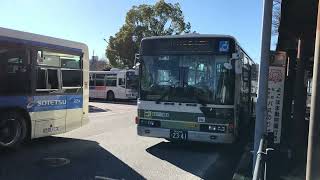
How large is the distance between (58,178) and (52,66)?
4.36m

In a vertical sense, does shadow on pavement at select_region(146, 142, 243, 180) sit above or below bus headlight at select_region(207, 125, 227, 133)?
below

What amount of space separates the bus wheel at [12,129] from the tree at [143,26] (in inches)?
1624

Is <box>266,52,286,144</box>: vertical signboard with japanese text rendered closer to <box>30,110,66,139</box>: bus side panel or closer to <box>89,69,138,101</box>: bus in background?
<box>30,110,66,139</box>: bus side panel

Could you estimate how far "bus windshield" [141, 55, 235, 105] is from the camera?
1157cm

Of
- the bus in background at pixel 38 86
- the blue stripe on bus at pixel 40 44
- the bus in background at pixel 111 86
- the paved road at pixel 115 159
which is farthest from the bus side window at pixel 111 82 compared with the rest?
the blue stripe on bus at pixel 40 44

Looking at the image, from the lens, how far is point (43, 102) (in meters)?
11.9

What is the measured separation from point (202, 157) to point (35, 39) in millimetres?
4993

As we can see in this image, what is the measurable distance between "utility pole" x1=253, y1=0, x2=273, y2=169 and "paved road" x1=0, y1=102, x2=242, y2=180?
1.51 m

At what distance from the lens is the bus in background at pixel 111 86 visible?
38.7 metres

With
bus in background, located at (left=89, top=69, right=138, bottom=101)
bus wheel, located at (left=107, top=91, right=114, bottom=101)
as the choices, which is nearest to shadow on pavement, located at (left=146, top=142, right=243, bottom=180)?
bus in background, located at (left=89, top=69, right=138, bottom=101)

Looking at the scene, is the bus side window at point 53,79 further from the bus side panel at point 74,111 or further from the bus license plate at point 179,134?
the bus license plate at point 179,134

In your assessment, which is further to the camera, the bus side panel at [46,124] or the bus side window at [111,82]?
the bus side window at [111,82]

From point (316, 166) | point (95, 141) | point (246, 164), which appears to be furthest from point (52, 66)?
point (316, 166)

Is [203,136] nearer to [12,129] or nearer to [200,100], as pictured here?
[200,100]
